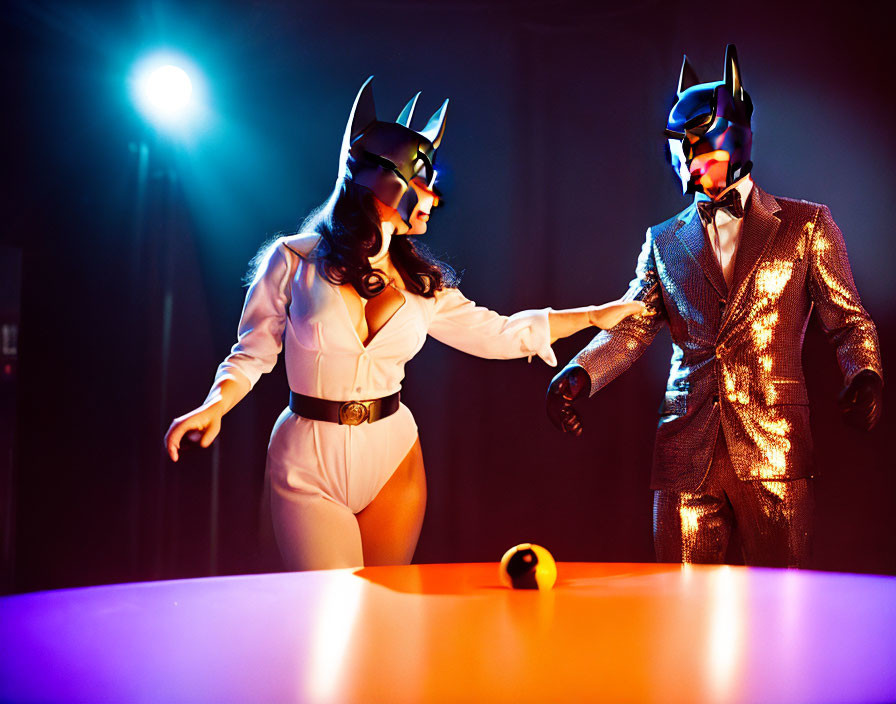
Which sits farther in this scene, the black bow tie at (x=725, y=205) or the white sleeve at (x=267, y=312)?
the black bow tie at (x=725, y=205)

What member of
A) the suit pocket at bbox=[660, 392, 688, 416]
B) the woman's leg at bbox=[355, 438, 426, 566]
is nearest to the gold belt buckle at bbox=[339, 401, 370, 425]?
the woman's leg at bbox=[355, 438, 426, 566]

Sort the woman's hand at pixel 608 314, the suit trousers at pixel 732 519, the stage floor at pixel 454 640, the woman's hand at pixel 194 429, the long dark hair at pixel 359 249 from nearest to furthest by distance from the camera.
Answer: the stage floor at pixel 454 640, the woman's hand at pixel 194 429, the long dark hair at pixel 359 249, the suit trousers at pixel 732 519, the woman's hand at pixel 608 314

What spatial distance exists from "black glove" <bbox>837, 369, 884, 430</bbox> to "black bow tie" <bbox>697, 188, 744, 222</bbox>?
59cm

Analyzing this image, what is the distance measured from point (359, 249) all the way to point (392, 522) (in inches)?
28.9

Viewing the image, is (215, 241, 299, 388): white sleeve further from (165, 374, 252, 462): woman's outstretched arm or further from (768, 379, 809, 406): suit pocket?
(768, 379, 809, 406): suit pocket

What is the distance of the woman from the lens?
234 centimetres

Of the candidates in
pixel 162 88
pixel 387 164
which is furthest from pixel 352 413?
pixel 162 88

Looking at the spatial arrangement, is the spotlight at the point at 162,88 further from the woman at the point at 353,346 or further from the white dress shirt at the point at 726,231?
the white dress shirt at the point at 726,231

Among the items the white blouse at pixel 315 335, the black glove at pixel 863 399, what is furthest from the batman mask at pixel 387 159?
the black glove at pixel 863 399

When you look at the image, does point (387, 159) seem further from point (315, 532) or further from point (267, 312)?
point (315, 532)

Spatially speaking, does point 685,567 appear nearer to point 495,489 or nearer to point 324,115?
point 495,489

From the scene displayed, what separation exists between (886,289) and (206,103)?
2697 millimetres

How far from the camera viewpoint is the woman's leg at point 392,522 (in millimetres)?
2424

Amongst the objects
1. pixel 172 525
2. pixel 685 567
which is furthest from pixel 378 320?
pixel 172 525
